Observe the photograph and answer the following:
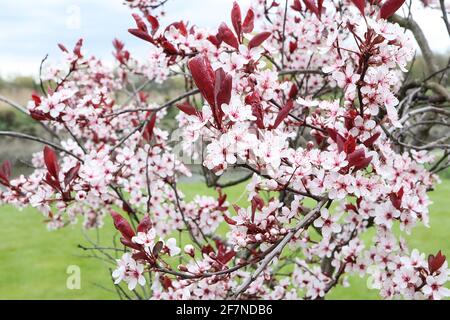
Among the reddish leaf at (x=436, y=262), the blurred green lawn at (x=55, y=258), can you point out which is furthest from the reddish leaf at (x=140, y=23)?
the blurred green lawn at (x=55, y=258)

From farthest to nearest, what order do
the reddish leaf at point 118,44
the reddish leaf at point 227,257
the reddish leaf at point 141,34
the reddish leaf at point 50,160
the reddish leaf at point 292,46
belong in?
the reddish leaf at point 118,44, the reddish leaf at point 292,46, the reddish leaf at point 141,34, the reddish leaf at point 50,160, the reddish leaf at point 227,257

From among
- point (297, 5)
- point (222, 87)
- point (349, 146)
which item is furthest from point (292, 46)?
point (222, 87)

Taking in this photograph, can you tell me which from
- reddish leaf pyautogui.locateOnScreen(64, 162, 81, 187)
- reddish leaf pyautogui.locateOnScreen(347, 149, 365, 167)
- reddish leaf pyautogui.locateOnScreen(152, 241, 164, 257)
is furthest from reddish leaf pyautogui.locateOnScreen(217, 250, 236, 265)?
reddish leaf pyautogui.locateOnScreen(64, 162, 81, 187)

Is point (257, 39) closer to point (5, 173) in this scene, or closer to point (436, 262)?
point (436, 262)

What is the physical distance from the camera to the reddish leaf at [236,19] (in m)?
1.40

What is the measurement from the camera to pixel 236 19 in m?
1.41

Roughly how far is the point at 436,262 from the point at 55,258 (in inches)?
203

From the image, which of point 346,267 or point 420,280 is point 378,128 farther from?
point 346,267

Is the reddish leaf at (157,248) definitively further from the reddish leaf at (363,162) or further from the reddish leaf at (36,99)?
the reddish leaf at (36,99)

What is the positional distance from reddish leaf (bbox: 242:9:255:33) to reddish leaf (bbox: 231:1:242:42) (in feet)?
0.07

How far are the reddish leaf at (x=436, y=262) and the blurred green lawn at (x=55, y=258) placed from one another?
2.77m

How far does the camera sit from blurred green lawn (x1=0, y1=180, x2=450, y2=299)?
4816mm

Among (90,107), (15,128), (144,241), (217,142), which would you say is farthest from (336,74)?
(15,128)

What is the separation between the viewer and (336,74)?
1300 millimetres
